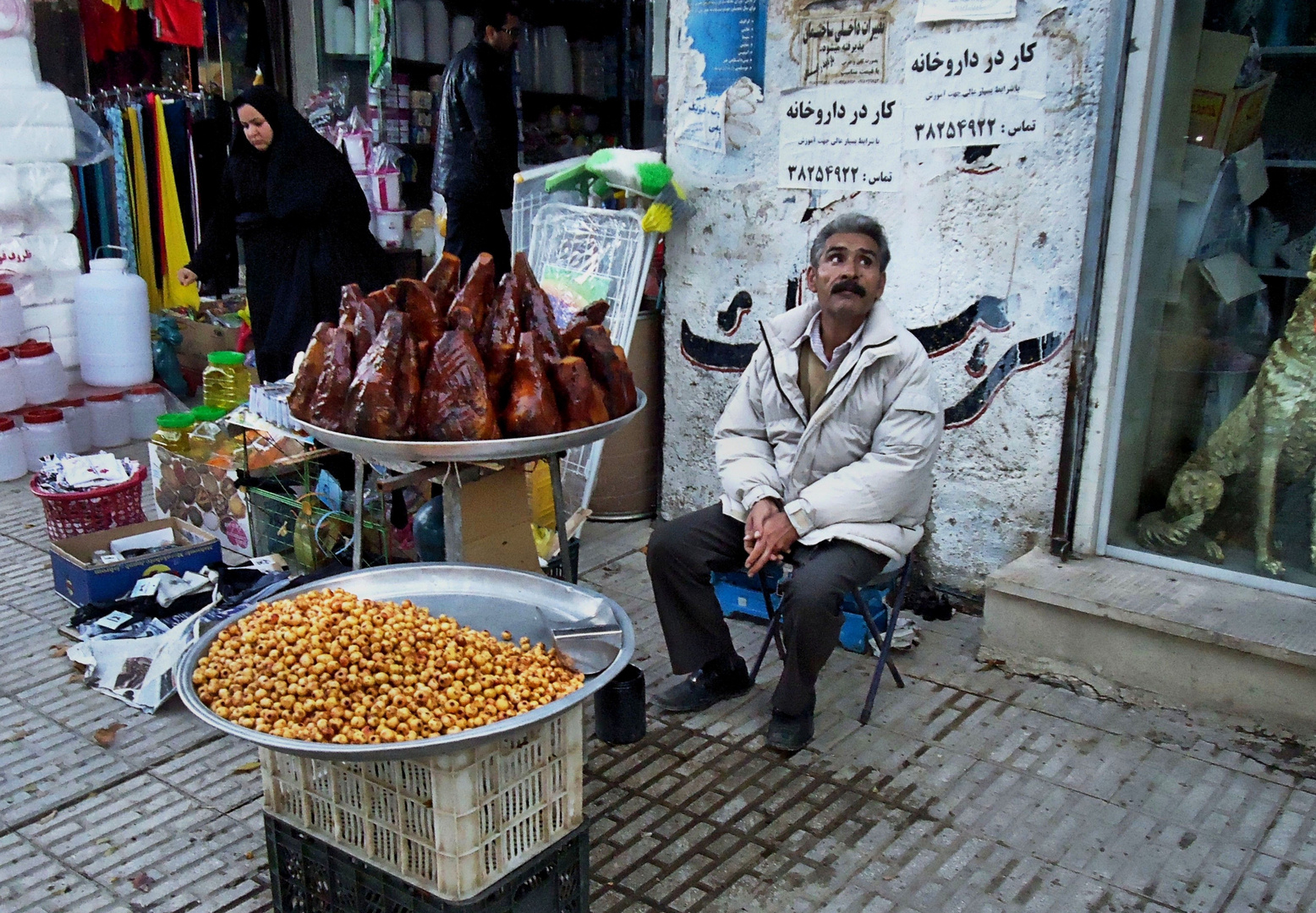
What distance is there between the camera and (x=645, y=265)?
4.62 meters

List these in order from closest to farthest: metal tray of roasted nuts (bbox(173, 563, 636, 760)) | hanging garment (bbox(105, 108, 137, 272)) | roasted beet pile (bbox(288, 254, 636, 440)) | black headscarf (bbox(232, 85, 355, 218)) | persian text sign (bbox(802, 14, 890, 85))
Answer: metal tray of roasted nuts (bbox(173, 563, 636, 760)), roasted beet pile (bbox(288, 254, 636, 440)), persian text sign (bbox(802, 14, 890, 85)), black headscarf (bbox(232, 85, 355, 218)), hanging garment (bbox(105, 108, 137, 272))

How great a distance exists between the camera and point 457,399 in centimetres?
297

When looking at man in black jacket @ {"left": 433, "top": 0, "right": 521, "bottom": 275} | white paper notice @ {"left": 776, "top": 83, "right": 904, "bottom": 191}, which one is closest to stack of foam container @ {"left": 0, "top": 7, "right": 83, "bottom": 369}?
man in black jacket @ {"left": 433, "top": 0, "right": 521, "bottom": 275}

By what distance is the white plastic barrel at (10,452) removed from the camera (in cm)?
582

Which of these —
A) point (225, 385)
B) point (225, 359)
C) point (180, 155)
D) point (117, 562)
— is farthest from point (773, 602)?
point (180, 155)

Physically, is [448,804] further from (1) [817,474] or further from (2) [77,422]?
(2) [77,422]

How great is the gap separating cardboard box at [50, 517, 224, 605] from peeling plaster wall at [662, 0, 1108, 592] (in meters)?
2.19

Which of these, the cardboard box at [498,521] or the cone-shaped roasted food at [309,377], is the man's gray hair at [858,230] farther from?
the cone-shaped roasted food at [309,377]

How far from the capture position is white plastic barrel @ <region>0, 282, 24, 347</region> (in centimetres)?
618

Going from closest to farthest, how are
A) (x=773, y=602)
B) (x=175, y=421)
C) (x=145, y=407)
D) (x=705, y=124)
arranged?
(x=773, y=602)
(x=705, y=124)
(x=175, y=421)
(x=145, y=407)

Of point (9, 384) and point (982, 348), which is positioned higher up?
point (982, 348)

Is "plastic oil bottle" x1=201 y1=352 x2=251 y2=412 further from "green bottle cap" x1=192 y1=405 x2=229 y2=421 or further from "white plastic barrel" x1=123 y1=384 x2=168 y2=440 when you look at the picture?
"green bottle cap" x1=192 y1=405 x2=229 y2=421

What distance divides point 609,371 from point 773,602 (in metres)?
1.39

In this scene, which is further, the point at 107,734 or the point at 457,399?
the point at 107,734
